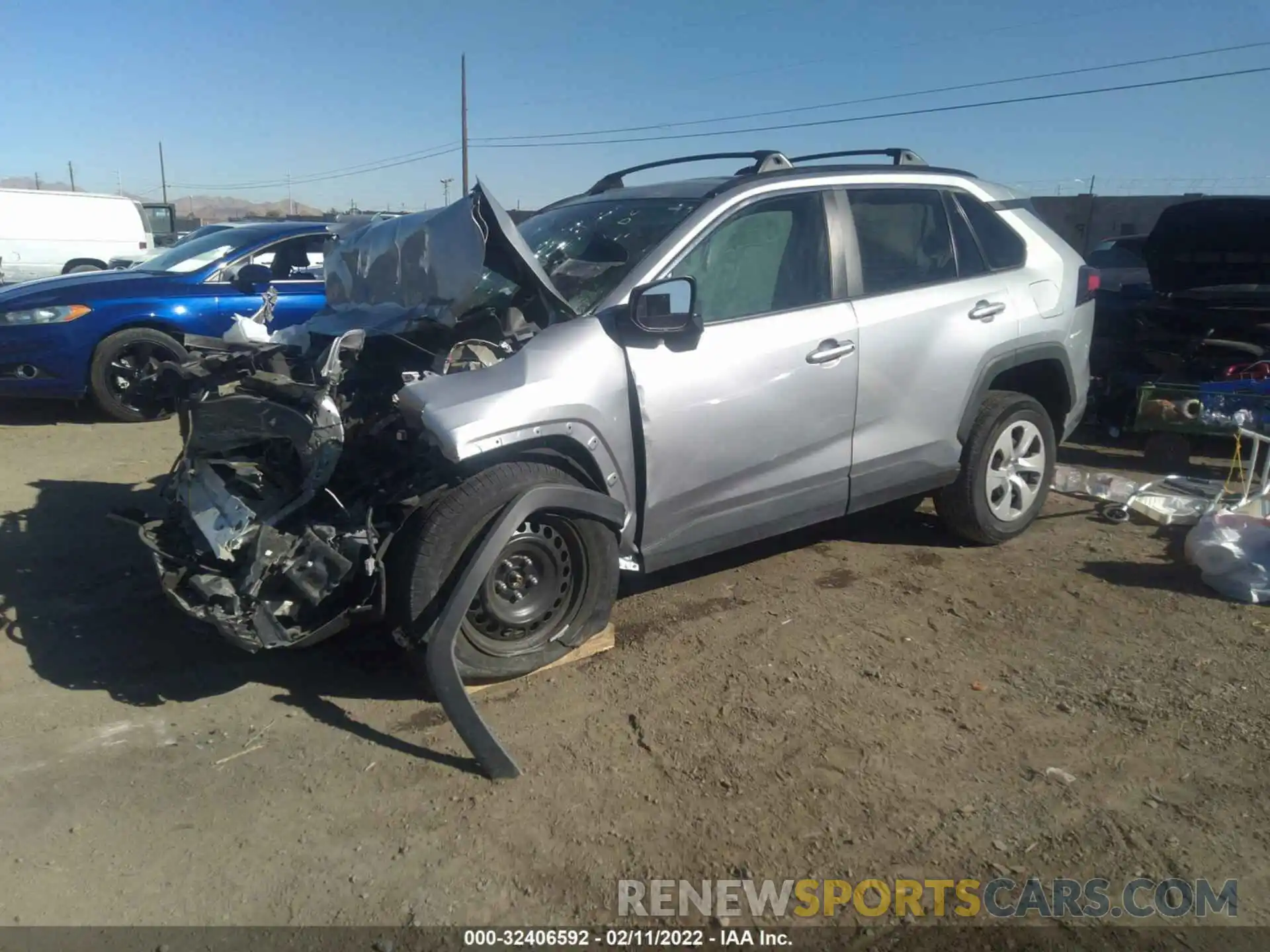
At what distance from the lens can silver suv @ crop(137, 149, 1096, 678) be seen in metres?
3.58

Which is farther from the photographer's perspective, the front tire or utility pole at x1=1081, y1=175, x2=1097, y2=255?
utility pole at x1=1081, y1=175, x2=1097, y2=255

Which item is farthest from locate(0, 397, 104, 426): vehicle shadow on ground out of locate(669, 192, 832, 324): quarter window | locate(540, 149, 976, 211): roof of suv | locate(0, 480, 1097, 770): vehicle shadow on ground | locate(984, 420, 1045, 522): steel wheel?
locate(984, 420, 1045, 522): steel wheel

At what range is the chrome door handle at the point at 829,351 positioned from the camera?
4320 millimetres

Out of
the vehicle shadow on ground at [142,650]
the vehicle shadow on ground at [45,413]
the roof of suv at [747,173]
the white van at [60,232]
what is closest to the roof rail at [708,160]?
the roof of suv at [747,173]

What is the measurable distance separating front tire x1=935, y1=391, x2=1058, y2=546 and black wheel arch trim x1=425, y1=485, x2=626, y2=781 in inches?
93.4

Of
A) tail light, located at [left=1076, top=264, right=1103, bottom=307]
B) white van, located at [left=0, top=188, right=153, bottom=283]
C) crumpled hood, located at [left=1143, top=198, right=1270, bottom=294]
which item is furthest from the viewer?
white van, located at [left=0, top=188, right=153, bottom=283]

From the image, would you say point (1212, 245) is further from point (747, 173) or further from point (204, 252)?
point (204, 252)

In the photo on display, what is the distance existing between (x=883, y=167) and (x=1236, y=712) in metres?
3.00

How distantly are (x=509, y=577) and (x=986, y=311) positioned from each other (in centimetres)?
286

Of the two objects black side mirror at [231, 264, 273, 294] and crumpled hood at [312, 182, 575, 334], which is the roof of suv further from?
black side mirror at [231, 264, 273, 294]

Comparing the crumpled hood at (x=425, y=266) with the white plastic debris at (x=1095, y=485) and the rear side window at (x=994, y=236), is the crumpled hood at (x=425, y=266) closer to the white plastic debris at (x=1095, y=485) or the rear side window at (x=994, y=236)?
the rear side window at (x=994, y=236)

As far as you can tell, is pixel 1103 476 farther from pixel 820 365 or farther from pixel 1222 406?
pixel 820 365

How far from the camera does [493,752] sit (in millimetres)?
3295

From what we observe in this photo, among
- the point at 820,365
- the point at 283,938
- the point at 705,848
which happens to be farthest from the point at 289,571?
the point at 820,365
